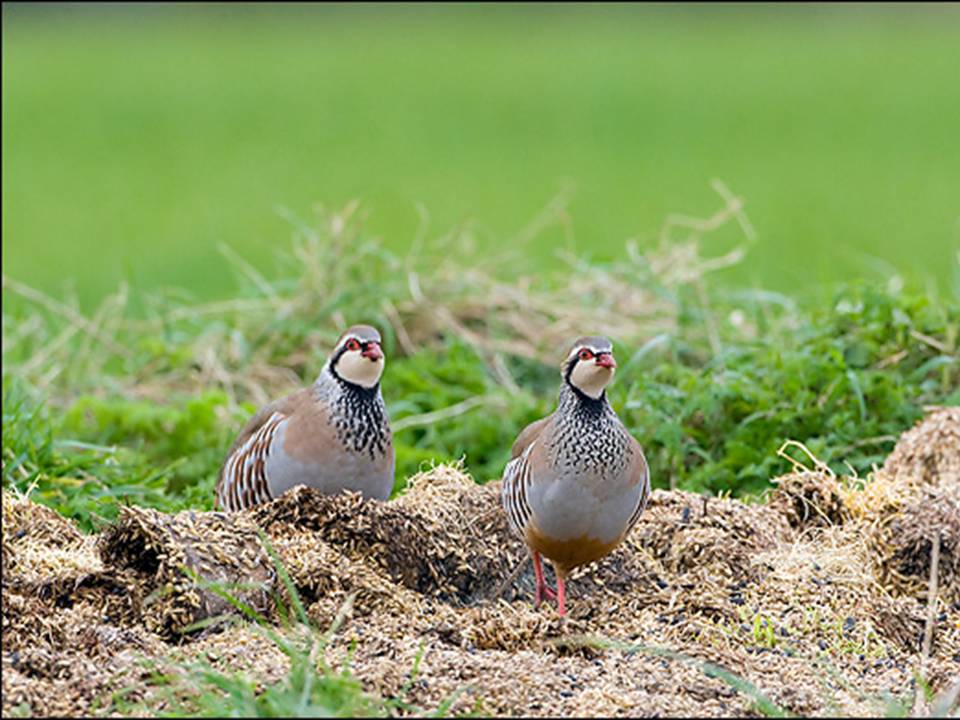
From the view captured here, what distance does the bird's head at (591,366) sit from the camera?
5.13 m

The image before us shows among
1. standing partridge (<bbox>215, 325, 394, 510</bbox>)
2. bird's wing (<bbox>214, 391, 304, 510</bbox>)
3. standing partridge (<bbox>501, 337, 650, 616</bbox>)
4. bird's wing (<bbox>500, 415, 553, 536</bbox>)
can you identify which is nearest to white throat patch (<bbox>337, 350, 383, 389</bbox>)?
standing partridge (<bbox>215, 325, 394, 510</bbox>)

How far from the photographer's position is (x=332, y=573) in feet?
16.1

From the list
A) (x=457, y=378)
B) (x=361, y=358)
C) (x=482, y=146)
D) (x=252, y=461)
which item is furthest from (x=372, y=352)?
(x=482, y=146)

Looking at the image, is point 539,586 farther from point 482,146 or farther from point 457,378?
point 482,146

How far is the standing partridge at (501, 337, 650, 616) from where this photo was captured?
502 cm

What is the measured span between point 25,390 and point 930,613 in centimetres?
527

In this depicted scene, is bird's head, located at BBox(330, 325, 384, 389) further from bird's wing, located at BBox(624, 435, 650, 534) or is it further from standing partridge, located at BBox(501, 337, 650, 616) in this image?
bird's wing, located at BBox(624, 435, 650, 534)

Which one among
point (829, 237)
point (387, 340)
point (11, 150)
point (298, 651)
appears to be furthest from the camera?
point (11, 150)

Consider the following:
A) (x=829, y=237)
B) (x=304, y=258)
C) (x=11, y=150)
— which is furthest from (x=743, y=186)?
(x=304, y=258)

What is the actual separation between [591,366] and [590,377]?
0.04 meters

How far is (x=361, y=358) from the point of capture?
593cm

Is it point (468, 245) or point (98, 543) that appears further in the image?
point (468, 245)

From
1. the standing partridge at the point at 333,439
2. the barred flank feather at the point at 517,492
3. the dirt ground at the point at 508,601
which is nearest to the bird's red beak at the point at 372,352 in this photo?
the standing partridge at the point at 333,439

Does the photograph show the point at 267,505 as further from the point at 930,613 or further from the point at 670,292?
the point at 670,292
